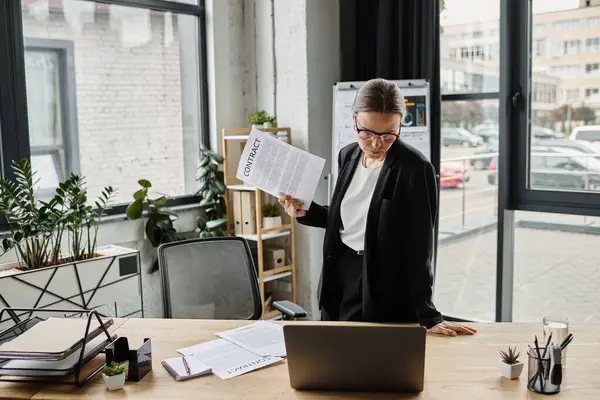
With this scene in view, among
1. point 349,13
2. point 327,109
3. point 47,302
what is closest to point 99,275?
point 47,302

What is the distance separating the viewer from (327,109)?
4.28 meters

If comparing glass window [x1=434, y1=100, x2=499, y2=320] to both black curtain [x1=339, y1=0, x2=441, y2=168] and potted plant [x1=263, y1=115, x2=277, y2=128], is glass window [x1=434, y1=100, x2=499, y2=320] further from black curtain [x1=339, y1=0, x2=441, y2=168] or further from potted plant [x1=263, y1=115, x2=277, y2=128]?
potted plant [x1=263, y1=115, x2=277, y2=128]

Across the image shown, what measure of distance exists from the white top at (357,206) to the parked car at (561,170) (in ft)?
6.32

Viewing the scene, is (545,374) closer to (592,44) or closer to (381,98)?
(381,98)

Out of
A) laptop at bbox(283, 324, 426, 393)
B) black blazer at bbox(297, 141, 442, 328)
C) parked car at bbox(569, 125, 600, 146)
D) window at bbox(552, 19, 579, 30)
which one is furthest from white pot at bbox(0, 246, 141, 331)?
window at bbox(552, 19, 579, 30)

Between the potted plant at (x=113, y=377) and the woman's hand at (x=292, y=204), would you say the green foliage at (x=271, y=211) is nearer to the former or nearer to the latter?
the woman's hand at (x=292, y=204)

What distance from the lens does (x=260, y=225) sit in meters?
4.06

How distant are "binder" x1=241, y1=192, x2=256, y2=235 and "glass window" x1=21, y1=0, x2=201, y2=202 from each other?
0.48m

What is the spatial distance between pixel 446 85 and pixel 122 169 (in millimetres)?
2135

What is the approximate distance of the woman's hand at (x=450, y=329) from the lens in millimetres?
2025

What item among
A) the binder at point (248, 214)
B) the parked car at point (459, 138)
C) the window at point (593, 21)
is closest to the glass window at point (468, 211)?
the parked car at point (459, 138)

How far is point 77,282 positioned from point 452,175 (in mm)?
2396

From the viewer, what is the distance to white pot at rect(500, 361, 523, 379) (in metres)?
1.70

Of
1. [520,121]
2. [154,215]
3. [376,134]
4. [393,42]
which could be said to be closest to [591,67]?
[520,121]
